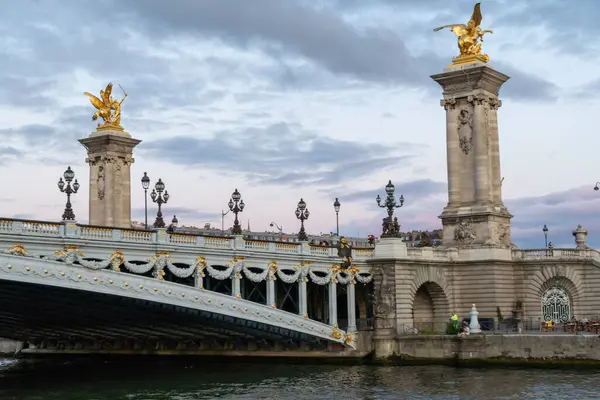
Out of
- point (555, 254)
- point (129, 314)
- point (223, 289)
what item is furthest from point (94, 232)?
point (555, 254)

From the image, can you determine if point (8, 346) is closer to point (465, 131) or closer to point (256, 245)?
point (256, 245)

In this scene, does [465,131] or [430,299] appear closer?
[430,299]

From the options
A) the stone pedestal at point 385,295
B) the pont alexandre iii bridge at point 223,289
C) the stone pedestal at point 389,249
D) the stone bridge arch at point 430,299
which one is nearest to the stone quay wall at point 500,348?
the stone pedestal at point 385,295

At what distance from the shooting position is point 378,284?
192 ft

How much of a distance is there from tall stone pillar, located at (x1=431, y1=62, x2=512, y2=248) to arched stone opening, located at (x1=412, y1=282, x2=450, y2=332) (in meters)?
2.88

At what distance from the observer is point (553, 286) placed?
61.4 m

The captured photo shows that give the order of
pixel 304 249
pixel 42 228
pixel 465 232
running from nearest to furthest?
pixel 42 228
pixel 304 249
pixel 465 232

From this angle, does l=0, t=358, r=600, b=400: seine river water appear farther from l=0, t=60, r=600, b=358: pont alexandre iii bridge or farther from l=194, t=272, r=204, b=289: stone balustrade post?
l=194, t=272, r=204, b=289: stone balustrade post

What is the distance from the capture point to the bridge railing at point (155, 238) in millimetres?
42875

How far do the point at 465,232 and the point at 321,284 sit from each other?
986cm

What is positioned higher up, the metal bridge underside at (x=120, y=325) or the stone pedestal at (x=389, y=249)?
the stone pedestal at (x=389, y=249)

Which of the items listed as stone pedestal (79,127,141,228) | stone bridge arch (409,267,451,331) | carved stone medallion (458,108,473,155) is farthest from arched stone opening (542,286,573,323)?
stone pedestal (79,127,141,228)

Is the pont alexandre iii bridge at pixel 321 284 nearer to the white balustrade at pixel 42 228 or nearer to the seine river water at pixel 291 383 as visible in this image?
the white balustrade at pixel 42 228

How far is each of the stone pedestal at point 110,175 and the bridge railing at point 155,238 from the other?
64.5 feet
